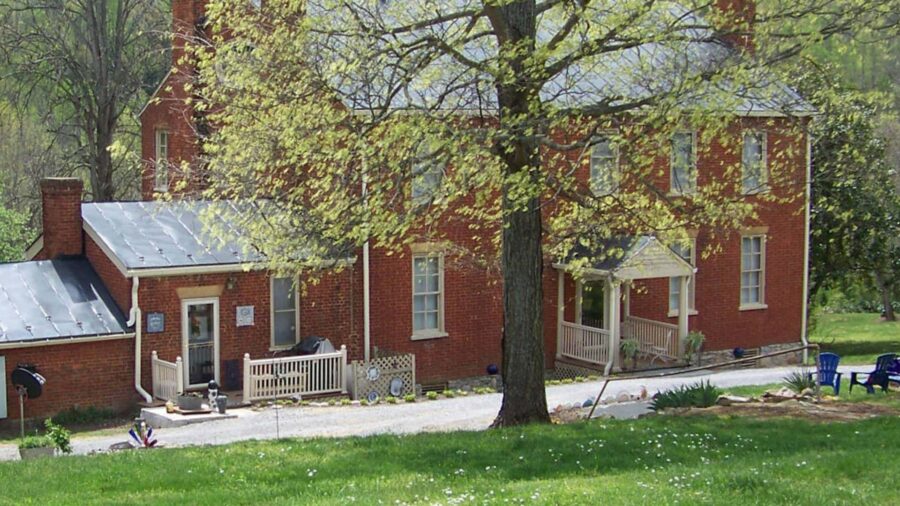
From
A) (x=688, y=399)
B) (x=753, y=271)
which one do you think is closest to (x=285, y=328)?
(x=688, y=399)

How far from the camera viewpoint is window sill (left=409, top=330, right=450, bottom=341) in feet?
83.7

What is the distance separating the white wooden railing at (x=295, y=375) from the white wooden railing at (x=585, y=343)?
19.1 feet

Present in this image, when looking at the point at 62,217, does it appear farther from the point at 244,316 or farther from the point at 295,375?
the point at 295,375

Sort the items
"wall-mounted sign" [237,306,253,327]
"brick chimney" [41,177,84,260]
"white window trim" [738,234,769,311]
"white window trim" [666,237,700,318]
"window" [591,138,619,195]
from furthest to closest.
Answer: "white window trim" [738,234,769,311]
"white window trim" [666,237,700,318]
"brick chimney" [41,177,84,260]
"wall-mounted sign" [237,306,253,327]
"window" [591,138,619,195]

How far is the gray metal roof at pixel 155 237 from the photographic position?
74.1 ft

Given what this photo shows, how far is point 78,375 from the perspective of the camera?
21.5 metres

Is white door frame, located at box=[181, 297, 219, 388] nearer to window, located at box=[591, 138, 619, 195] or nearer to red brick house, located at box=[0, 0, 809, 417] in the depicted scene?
red brick house, located at box=[0, 0, 809, 417]

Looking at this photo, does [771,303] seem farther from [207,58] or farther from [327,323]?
[207,58]

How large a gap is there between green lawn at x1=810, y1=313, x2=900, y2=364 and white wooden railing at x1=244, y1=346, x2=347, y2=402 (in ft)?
42.9

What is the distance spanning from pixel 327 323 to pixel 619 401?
7.10 meters

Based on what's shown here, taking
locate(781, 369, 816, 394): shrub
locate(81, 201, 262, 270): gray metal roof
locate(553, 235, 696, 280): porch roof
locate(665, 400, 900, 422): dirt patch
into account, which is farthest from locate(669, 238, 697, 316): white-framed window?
locate(665, 400, 900, 422): dirt patch

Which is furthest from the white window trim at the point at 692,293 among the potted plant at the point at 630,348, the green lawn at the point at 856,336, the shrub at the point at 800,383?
the shrub at the point at 800,383

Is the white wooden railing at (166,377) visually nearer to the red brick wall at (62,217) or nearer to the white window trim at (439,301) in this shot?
the red brick wall at (62,217)

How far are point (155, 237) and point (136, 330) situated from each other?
7.53 ft
